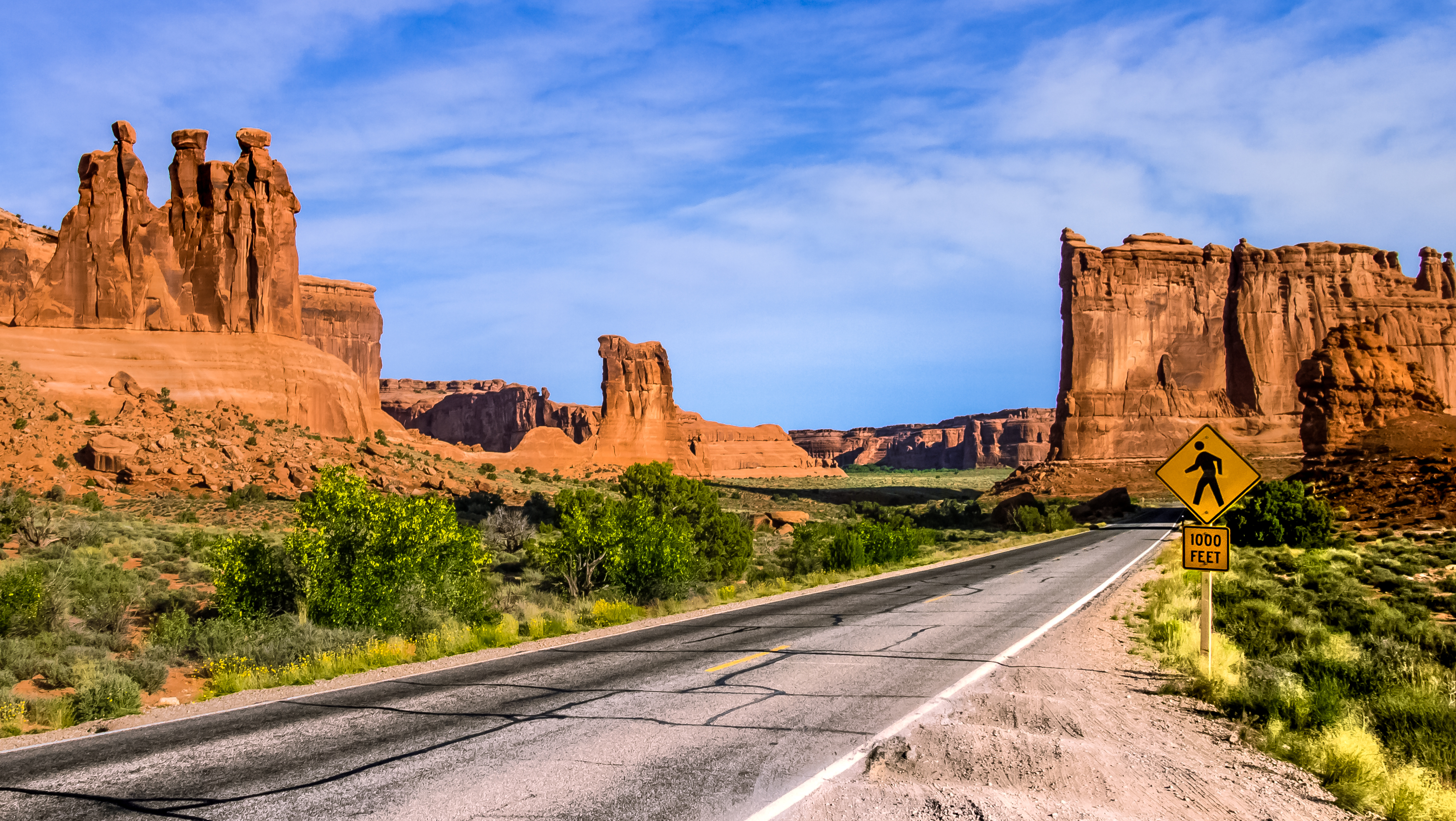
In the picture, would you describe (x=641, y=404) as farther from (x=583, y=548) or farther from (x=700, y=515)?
(x=583, y=548)

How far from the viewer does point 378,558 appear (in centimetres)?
1608

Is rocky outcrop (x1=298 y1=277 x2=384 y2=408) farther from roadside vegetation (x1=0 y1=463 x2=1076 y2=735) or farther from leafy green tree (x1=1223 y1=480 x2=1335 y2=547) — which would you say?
leafy green tree (x1=1223 y1=480 x2=1335 y2=547)

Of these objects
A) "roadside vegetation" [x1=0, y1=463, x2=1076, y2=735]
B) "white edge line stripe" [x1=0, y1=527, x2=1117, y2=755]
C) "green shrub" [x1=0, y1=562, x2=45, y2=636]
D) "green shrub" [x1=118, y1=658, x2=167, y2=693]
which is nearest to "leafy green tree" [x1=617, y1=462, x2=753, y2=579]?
"roadside vegetation" [x1=0, y1=463, x2=1076, y2=735]

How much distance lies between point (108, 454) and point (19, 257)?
33797 millimetres

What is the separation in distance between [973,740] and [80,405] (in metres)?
51.3

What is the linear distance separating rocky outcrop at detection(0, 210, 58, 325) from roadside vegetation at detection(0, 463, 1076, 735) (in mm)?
38782

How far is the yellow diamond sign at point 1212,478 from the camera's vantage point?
855cm

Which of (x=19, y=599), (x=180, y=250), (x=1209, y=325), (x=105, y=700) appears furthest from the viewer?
(x=1209, y=325)

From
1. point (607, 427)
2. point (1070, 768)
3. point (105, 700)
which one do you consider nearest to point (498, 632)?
point (105, 700)

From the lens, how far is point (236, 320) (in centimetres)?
5472

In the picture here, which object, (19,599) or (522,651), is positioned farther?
(19,599)

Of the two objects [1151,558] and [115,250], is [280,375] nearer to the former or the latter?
[115,250]

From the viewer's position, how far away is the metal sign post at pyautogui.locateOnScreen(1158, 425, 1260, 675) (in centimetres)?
856

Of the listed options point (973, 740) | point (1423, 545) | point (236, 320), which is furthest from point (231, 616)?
point (236, 320)
